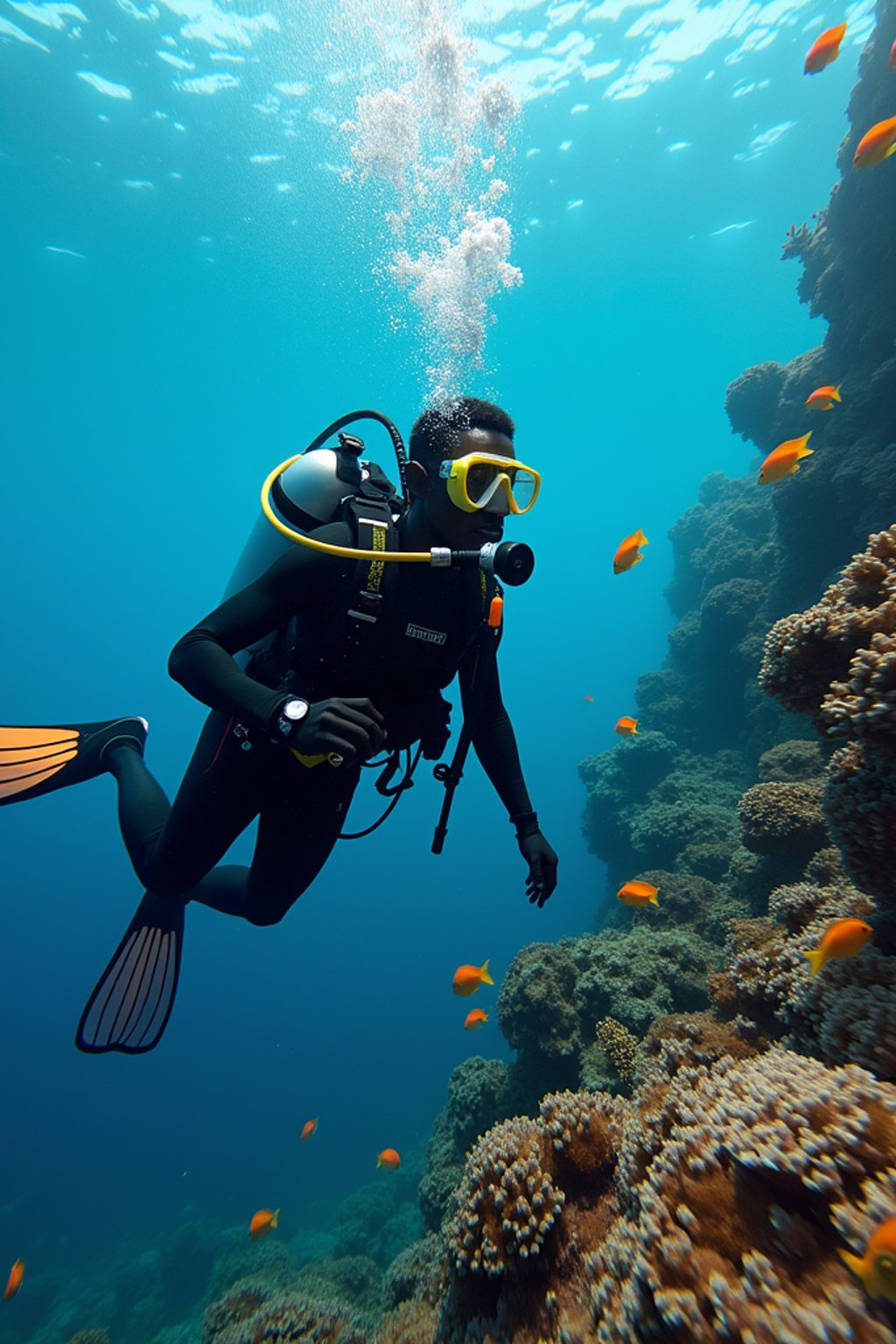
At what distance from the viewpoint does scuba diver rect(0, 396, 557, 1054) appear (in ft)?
9.04

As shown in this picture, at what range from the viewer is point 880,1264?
3.95 ft

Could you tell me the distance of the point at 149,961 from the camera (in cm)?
488

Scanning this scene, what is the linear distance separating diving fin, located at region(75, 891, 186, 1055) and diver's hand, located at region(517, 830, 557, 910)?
332 cm

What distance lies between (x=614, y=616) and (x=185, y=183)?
312 ft

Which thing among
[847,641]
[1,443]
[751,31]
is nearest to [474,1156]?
[847,641]

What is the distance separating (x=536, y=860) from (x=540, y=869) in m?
0.06

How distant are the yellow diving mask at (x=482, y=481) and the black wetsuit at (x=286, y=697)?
0.48 metres

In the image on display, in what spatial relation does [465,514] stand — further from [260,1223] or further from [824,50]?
[260,1223]

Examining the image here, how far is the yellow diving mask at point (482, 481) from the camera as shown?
2.96m

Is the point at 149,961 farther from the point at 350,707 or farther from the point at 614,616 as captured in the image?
the point at 614,616

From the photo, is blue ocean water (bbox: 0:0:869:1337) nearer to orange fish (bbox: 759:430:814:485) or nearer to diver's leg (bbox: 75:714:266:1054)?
orange fish (bbox: 759:430:814:485)

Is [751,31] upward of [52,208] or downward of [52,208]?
downward

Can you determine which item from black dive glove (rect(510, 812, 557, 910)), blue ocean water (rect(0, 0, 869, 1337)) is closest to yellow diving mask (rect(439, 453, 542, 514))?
black dive glove (rect(510, 812, 557, 910))

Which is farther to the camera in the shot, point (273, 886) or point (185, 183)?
point (185, 183)
